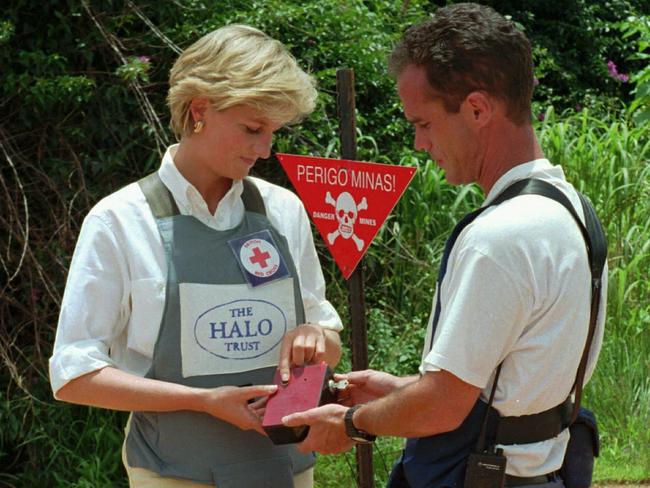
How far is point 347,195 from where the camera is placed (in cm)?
406

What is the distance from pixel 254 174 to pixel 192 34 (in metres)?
0.81

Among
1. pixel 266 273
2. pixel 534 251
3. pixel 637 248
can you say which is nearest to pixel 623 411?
pixel 637 248

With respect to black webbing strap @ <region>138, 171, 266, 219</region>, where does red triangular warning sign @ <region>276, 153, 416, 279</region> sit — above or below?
below

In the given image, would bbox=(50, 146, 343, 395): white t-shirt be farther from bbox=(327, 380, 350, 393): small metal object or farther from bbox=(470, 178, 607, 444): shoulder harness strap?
bbox=(470, 178, 607, 444): shoulder harness strap

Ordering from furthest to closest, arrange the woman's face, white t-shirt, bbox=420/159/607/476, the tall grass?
1. the tall grass
2. the woman's face
3. white t-shirt, bbox=420/159/607/476

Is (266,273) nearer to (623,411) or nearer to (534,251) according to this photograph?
(534,251)

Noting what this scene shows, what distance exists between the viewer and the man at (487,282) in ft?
7.17

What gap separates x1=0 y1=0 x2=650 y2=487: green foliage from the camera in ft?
17.6

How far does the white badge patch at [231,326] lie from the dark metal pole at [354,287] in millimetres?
1346

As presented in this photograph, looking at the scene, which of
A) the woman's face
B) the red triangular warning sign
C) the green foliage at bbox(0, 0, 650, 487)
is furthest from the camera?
the green foliage at bbox(0, 0, 650, 487)

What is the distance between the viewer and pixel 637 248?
6.42 m

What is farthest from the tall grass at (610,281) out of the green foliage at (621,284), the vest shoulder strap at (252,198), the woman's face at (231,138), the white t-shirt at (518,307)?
the white t-shirt at (518,307)

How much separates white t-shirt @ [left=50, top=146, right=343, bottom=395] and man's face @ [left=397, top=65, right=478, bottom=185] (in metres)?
0.66

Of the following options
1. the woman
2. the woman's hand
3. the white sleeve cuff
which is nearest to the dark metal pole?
the woman
